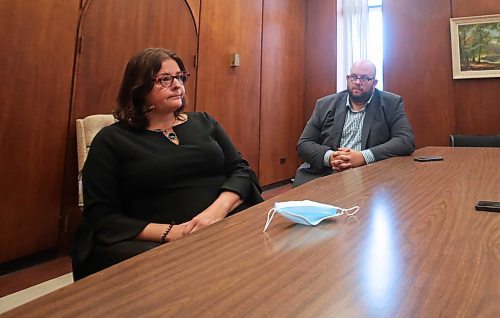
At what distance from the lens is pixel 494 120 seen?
14.4 feet

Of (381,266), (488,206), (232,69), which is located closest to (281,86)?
(232,69)

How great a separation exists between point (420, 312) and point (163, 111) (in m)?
1.17

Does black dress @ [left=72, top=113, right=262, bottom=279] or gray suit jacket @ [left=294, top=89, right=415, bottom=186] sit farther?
gray suit jacket @ [left=294, top=89, right=415, bottom=186]

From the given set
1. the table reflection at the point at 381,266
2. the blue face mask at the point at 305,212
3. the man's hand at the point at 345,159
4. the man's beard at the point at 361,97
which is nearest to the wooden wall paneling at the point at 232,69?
the man's beard at the point at 361,97

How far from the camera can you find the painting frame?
4391mm

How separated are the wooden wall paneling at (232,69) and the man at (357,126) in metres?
1.54

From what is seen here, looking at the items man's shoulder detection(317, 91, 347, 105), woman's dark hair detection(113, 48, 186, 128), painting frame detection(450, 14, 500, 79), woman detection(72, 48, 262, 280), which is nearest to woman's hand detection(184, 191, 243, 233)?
woman detection(72, 48, 262, 280)

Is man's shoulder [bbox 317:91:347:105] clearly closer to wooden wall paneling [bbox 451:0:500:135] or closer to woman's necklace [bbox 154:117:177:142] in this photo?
woman's necklace [bbox 154:117:177:142]

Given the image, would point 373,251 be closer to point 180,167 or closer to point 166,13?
point 180,167

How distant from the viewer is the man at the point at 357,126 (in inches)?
78.5

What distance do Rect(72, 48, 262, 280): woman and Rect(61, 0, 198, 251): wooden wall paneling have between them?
3.46 feet

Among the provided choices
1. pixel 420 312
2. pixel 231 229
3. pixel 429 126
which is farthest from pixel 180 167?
pixel 429 126

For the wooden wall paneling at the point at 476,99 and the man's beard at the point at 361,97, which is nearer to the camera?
the man's beard at the point at 361,97

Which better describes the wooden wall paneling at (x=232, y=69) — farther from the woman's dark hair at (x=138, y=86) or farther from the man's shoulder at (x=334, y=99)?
the woman's dark hair at (x=138, y=86)
